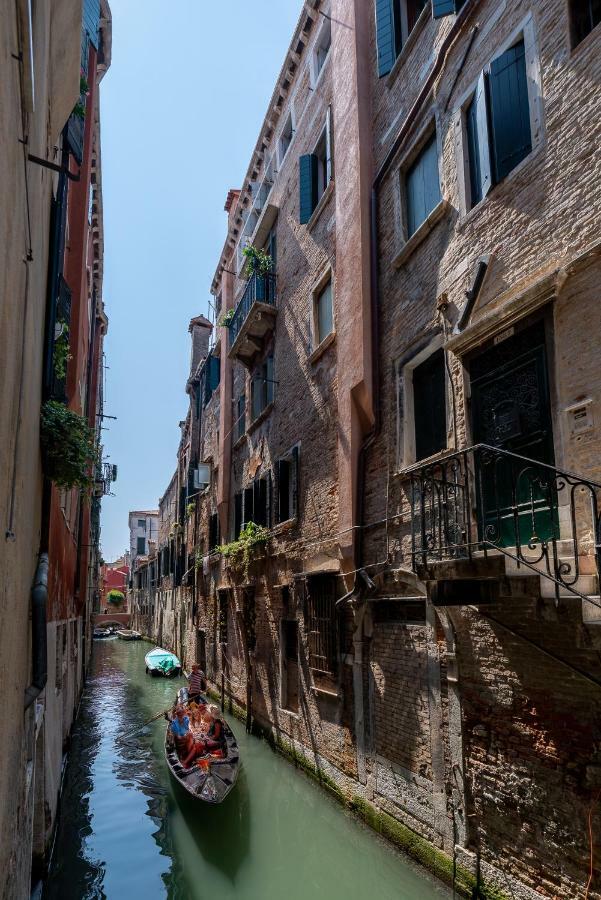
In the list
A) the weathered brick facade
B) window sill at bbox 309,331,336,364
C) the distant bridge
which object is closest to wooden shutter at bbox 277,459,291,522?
the weathered brick facade

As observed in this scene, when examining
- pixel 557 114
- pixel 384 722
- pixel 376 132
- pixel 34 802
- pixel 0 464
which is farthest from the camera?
pixel 376 132

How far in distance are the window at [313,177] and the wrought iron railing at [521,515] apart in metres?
7.74

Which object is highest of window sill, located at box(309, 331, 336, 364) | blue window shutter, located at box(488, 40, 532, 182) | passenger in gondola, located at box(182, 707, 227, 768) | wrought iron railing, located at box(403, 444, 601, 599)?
blue window shutter, located at box(488, 40, 532, 182)

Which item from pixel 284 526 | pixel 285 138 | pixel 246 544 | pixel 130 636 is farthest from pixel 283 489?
pixel 130 636

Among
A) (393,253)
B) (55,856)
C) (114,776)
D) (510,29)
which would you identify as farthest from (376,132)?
(114,776)

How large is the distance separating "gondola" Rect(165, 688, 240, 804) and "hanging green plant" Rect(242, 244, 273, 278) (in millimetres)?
10813

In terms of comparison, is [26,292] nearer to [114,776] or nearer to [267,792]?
[267,792]

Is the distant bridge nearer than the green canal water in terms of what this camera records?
No

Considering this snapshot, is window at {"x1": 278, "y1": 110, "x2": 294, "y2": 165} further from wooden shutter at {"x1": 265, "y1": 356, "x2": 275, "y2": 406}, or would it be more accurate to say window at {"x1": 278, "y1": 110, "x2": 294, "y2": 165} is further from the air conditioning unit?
the air conditioning unit

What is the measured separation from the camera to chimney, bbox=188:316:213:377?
2959 centimetres

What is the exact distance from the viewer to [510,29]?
6660 mm

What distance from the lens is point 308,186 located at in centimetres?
1288

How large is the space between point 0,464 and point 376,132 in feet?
29.4

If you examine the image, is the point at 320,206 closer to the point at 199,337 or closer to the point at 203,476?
the point at 203,476
